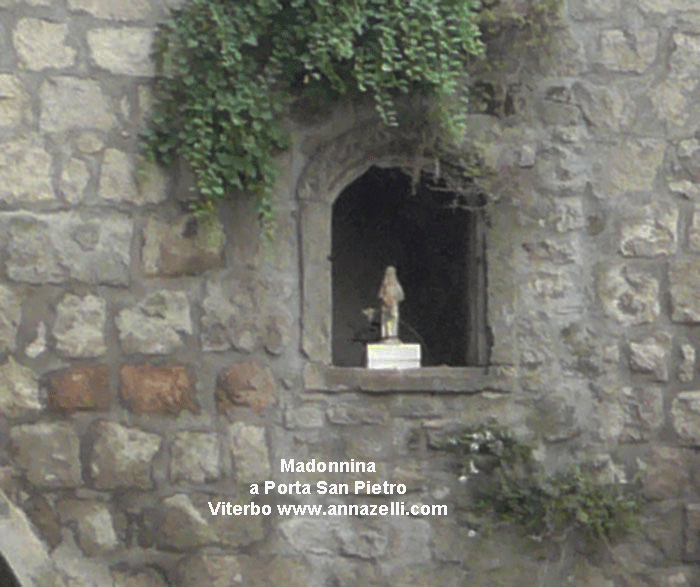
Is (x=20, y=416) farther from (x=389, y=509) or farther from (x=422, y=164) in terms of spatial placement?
(x=422, y=164)

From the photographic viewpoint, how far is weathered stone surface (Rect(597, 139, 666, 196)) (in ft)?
14.5

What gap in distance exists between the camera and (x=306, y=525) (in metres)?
4.16

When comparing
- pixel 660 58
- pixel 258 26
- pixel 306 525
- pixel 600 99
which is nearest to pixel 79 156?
pixel 258 26

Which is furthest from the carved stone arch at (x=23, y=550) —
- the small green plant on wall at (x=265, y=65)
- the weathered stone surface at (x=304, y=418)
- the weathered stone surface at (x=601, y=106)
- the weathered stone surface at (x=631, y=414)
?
the weathered stone surface at (x=601, y=106)

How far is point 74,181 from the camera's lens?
4.13 metres

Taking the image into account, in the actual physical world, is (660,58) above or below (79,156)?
above

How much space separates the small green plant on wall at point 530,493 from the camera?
4.18 m

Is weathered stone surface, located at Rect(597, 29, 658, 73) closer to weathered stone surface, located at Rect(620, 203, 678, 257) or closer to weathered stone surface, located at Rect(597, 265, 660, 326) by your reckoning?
weathered stone surface, located at Rect(620, 203, 678, 257)

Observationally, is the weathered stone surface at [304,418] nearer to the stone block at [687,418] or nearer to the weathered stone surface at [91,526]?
the weathered stone surface at [91,526]

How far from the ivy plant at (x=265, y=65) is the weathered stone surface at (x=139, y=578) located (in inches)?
53.9

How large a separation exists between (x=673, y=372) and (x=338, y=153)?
62.6 inches

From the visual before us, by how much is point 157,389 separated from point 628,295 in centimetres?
188

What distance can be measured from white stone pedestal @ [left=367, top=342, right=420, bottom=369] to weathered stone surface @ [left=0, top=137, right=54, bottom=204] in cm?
136

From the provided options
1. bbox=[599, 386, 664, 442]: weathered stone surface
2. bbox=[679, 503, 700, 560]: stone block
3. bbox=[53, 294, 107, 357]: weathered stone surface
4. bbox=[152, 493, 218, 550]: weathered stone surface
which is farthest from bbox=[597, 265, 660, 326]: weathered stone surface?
bbox=[53, 294, 107, 357]: weathered stone surface
